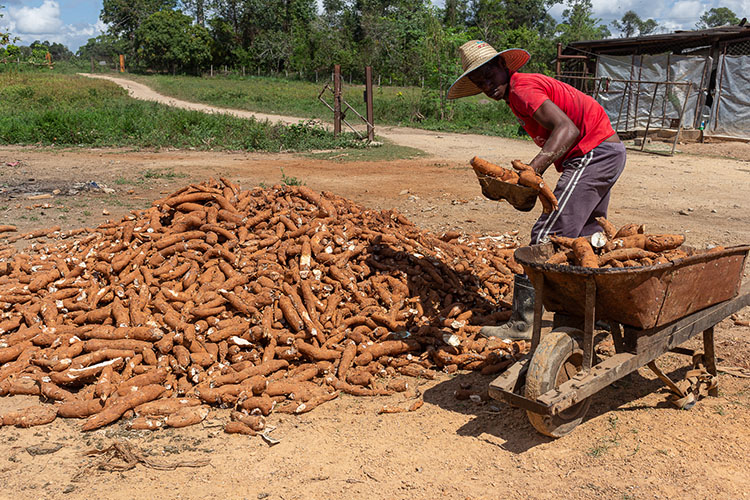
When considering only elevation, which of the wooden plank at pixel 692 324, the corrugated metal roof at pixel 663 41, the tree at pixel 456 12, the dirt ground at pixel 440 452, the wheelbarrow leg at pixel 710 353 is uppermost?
the tree at pixel 456 12

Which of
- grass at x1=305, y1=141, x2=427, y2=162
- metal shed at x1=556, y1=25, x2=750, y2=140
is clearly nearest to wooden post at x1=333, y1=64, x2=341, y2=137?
grass at x1=305, y1=141, x2=427, y2=162

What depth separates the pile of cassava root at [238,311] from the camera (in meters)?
3.40

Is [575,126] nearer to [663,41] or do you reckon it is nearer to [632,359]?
[632,359]

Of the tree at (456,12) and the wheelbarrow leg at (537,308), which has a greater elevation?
the tree at (456,12)

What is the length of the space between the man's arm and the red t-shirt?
0.26ft

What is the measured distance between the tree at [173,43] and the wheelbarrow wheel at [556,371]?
165 feet

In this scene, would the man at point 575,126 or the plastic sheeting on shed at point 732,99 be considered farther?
the plastic sheeting on shed at point 732,99

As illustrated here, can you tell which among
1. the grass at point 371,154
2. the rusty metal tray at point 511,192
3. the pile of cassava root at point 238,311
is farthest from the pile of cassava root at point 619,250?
the grass at point 371,154

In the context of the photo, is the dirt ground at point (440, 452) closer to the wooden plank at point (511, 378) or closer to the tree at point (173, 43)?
the wooden plank at point (511, 378)

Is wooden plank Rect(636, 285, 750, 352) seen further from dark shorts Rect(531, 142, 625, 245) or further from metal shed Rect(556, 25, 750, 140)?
metal shed Rect(556, 25, 750, 140)

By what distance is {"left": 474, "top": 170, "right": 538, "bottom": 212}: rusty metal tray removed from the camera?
3201 millimetres

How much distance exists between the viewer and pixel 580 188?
3.58 metres

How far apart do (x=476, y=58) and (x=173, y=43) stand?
49.8 meters

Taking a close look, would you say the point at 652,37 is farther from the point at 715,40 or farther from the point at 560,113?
the point at 560,113
